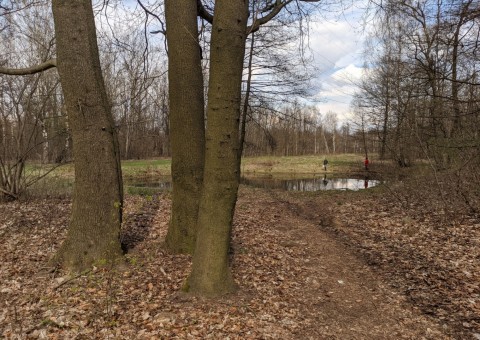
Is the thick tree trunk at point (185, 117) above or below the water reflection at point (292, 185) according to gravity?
above

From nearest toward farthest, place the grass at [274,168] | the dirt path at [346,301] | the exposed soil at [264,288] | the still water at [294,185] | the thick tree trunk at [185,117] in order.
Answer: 1. the exposed soil at [264,288]
2. the dirt path at [346,301]
3. the thick tree trunk at [185,117]
4. the still water at [294,185]
5. the grass at [274,168]

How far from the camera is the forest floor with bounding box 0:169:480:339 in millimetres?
3463

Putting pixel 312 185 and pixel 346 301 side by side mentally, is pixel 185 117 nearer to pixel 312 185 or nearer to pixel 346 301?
pixel 346 301

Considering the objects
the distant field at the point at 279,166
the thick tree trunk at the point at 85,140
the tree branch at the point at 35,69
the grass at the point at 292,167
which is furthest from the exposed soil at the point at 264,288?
the grass at the point at 292,167

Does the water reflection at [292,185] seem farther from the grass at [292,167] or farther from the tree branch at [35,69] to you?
the tree branch at [35,69]

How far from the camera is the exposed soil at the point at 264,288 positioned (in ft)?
11.3

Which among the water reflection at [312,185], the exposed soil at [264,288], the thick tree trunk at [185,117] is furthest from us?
the water reflection at [312,185]

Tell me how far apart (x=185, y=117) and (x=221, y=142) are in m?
1.49

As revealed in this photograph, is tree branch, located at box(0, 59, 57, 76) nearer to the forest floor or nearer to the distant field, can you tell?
the forest floor

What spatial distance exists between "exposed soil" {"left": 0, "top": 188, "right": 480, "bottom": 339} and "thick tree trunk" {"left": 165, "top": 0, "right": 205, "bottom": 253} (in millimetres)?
604

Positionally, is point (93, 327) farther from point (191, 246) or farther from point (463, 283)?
point (463, 283)

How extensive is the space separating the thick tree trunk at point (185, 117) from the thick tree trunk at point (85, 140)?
92 centimetres

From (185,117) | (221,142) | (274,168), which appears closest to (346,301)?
(221,142)

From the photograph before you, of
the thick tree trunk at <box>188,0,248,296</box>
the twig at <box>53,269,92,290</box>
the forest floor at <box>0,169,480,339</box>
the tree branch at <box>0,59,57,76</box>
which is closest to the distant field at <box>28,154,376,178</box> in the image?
the forest floor at <box>0,169,480,339</box>
